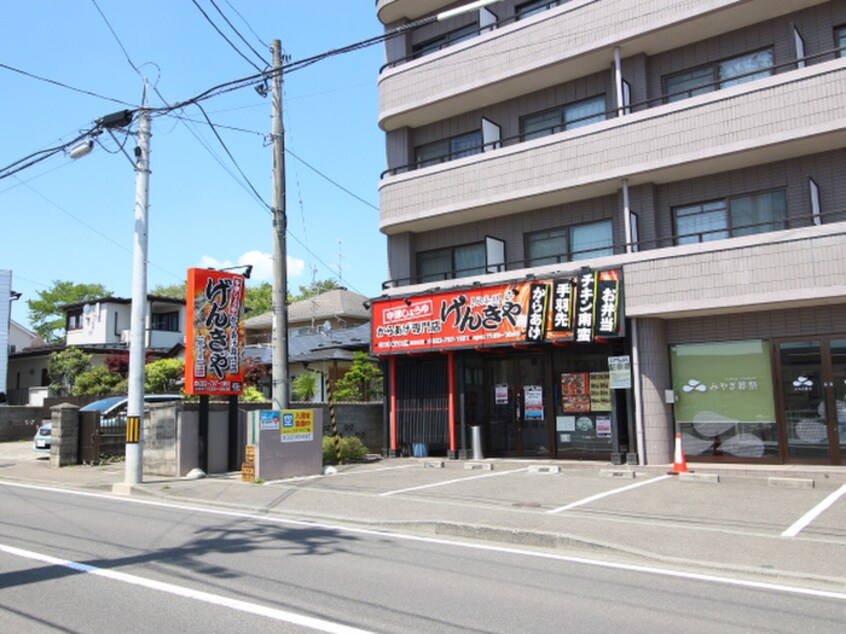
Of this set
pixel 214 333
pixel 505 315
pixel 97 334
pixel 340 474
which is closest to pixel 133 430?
pixel 214 333

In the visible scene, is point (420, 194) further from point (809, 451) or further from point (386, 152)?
point (809, 451)

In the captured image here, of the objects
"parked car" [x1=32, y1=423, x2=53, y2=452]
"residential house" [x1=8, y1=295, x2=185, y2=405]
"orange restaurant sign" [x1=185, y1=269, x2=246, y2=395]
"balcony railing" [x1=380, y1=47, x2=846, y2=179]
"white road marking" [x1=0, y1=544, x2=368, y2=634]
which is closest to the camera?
"white road marking" [x1=0, y1=544, x2=368, y2=634]

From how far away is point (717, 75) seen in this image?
17.0m

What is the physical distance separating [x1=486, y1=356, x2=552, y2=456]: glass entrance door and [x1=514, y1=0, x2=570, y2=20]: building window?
30.9ft

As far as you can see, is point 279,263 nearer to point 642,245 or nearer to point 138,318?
point 138,318

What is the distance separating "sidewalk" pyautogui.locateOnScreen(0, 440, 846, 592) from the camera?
8031 mm

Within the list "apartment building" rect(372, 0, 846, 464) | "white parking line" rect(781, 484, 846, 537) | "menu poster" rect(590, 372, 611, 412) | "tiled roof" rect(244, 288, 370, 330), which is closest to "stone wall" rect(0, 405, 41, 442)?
"tiled roof" rect(244, 288, 370, 330)

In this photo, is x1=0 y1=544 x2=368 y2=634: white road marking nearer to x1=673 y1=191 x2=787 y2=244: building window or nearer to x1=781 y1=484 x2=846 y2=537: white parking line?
x1=781 y1=484 x2=846 y2=537: white parking line

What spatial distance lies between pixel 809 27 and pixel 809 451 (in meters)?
9.26

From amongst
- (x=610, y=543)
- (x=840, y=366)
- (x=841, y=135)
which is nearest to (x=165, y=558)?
(x=610, y=543)

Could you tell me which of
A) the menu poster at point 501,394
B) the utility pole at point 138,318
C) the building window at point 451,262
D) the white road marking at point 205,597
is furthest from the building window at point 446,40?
the white road marking at point 205,597

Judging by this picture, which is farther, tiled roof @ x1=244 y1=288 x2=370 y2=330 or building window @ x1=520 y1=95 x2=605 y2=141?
tiled roof @ x1=244 y1=288 x2=370 y2=330

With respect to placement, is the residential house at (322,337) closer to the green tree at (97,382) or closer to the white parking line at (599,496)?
the green tree at (97,382)

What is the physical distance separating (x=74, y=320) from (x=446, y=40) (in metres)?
35.9
